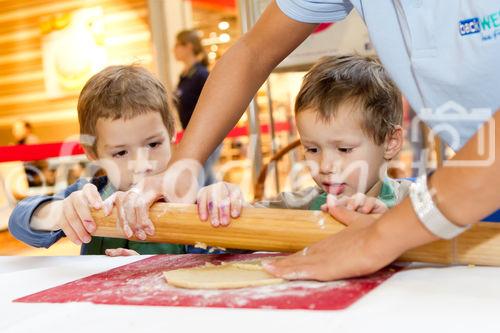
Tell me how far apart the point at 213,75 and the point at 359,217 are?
556mm

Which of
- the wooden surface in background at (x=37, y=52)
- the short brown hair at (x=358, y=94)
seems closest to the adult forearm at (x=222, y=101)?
the short brown hair at (x=358, y=94)

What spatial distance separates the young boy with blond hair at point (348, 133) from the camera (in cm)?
142

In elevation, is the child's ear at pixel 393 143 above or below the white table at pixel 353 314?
above

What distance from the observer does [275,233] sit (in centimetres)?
109

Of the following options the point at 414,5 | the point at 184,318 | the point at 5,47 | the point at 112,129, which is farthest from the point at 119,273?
the point at 5,47

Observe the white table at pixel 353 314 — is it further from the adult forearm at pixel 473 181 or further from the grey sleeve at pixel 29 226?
the grey sleeve at pixel 29 226

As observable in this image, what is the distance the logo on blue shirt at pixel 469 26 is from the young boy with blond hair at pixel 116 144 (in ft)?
2.65

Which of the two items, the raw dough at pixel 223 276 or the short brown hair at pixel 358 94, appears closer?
the raw dough at pixel 223 276

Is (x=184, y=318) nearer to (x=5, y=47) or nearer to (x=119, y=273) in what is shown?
(x=119, y=273)

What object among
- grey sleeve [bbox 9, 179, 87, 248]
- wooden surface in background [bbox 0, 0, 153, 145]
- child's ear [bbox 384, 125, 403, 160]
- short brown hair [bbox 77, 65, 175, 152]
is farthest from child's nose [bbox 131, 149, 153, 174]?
wooden surface in background [bbox 0, 0, 153, 145]

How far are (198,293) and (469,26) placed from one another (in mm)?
690

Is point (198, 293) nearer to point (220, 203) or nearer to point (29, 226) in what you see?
→ point (220, 203)

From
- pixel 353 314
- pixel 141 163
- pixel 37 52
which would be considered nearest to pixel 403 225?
pixel 353 314

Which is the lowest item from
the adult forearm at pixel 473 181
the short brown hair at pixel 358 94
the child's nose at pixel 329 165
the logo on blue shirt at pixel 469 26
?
the child's nose at pixel 329 165
